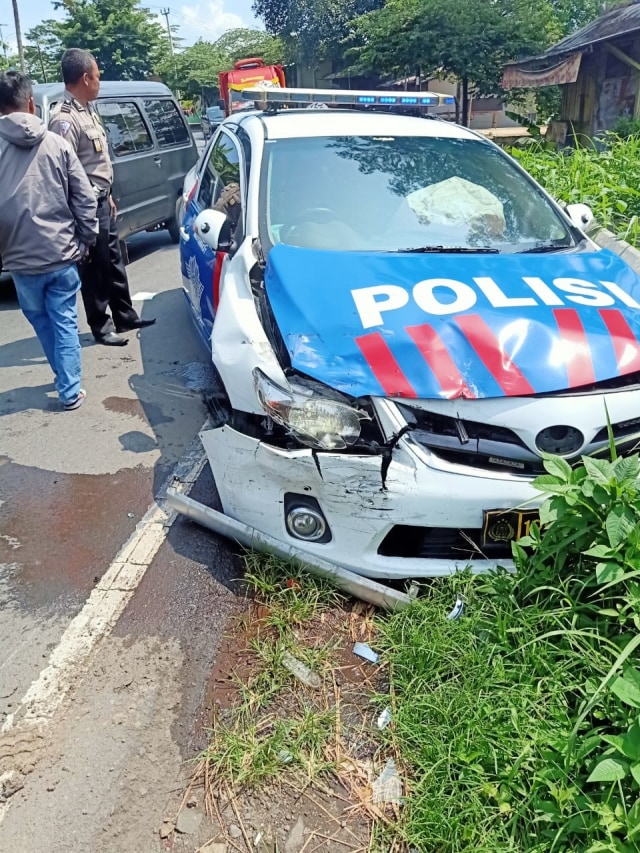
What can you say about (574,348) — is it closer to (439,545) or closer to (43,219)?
(439,545)

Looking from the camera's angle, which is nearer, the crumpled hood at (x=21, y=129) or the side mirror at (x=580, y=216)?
the side mirror at (x=580, y=216)

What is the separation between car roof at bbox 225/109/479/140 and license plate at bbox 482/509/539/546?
2.47 m

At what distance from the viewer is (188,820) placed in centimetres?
183

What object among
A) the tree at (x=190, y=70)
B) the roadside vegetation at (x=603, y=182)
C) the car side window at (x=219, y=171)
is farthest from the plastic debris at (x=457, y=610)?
the tree at (x=190, y=70)

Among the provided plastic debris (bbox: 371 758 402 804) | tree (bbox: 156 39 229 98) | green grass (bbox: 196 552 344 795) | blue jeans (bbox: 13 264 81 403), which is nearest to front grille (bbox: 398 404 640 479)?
green grass (bbox: 196 552 344 795)

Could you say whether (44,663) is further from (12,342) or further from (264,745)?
(12,342)

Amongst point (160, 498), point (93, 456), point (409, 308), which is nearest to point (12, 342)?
point (93, 456)

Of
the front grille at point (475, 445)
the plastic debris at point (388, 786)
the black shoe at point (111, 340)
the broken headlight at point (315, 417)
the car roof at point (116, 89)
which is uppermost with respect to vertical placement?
the car roof at point (116, 89)

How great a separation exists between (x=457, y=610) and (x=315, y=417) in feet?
2.71

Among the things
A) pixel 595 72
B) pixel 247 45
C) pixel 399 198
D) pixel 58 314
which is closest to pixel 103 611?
pixel 58 314

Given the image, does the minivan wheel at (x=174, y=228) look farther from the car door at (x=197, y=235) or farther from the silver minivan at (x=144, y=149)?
the car door at (x=197, y=235)

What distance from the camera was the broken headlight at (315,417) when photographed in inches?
91.3

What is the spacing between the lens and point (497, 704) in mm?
1933

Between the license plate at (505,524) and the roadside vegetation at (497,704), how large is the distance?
78 mm
